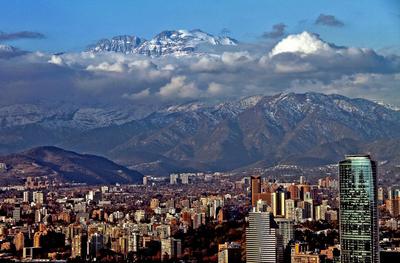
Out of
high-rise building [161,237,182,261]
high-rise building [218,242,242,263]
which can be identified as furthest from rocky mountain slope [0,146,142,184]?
high-rise building [218,242,242,263]

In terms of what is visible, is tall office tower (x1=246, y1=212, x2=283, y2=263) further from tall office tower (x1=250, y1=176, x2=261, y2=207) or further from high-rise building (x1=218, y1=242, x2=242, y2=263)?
tall office tower (x1=250, y1=176, x2=261, y2=207)

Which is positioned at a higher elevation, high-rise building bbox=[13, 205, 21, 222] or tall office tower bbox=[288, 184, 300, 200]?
tall office tower bbox=[288, 184, 300, 200]

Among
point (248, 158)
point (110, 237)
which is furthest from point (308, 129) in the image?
point (110, 237)

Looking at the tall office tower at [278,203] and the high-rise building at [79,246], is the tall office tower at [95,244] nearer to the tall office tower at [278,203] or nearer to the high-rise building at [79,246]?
the high-rise building at [79,246]

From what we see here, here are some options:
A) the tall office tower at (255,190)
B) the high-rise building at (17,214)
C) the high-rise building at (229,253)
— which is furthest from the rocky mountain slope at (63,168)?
the high-rise building at (229,253)

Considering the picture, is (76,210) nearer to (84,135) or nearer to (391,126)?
(391,126)
